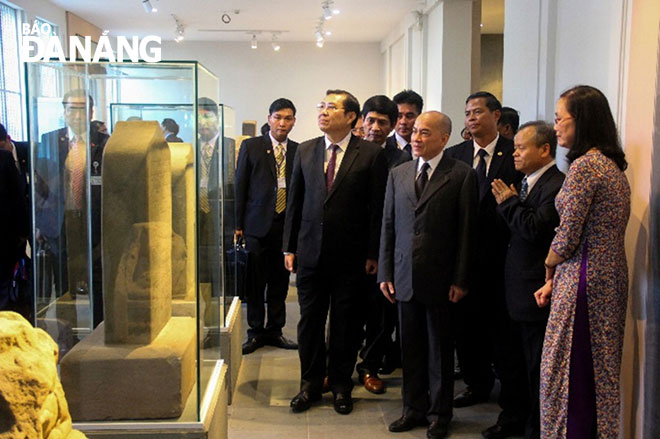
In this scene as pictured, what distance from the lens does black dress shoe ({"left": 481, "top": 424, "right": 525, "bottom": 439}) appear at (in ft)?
11.0

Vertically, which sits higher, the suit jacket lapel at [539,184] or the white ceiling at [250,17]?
the white ceiling at [250,17]

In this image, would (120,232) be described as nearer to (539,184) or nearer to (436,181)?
(436,181)

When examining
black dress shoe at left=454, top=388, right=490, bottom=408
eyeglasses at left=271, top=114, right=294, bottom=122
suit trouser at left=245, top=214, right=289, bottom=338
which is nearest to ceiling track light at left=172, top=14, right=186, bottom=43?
eyeglasses at left=271, top=114, right=294, bottom=122

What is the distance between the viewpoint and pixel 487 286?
360 cm

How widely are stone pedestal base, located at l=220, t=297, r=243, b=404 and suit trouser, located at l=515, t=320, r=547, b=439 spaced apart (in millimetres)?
1652

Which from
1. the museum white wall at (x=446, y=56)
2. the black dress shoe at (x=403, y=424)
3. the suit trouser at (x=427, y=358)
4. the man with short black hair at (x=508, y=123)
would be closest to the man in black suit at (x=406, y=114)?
the man with short black hair at (x=508, y=123)

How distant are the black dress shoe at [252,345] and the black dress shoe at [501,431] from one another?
1967mm

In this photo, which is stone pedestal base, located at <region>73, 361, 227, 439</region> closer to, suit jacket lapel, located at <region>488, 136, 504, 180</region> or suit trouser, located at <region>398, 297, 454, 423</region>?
suit trouser, located at <region>398, 297, 454, 423</region>

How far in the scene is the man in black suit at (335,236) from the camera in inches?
141

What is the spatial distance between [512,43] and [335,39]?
9.54 metres

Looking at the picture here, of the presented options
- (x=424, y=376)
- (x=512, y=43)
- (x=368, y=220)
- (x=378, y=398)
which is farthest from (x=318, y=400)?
(x=512, y=43)

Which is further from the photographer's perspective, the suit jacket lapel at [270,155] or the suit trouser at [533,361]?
the suit jacket lapel at [270,155]

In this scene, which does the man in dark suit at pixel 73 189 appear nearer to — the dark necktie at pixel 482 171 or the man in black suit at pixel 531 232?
the man in black suit at pixel 531 232

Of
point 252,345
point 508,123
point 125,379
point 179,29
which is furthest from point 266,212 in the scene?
point 179,29
